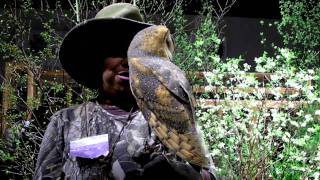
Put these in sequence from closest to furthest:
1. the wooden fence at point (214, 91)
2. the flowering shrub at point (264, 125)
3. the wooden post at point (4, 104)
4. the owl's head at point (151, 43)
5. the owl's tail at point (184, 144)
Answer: the owl's tail at point (184, 144) → the owl's head at point (151, 43) → the flowering shrub at point (264, 125) → the wooden fence at point (214, 91) → the wooden post at point (4, 104)

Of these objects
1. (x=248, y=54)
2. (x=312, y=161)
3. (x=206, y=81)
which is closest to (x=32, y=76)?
(x=206, y=81)

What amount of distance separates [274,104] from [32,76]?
8.58ft

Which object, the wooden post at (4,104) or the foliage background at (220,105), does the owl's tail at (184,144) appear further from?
the wooden post at (4,104)

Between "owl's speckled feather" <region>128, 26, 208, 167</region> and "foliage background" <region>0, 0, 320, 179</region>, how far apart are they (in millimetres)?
3720

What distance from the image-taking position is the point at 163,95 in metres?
1.42

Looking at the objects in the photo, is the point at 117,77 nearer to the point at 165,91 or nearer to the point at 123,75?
the point at 123,75

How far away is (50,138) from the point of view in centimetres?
167

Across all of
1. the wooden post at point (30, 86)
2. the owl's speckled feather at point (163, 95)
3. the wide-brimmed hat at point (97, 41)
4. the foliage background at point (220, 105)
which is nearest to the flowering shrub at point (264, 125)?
the foliage background at point (220, 105)

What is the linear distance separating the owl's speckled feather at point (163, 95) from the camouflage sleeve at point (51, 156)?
0.35 metres

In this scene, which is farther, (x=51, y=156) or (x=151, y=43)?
(x=51, y=156)

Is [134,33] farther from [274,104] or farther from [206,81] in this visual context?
[206,81]

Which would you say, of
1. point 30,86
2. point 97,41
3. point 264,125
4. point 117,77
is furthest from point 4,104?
point 117,77

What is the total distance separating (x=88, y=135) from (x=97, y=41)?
32 centimetres

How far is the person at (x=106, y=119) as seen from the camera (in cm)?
154
